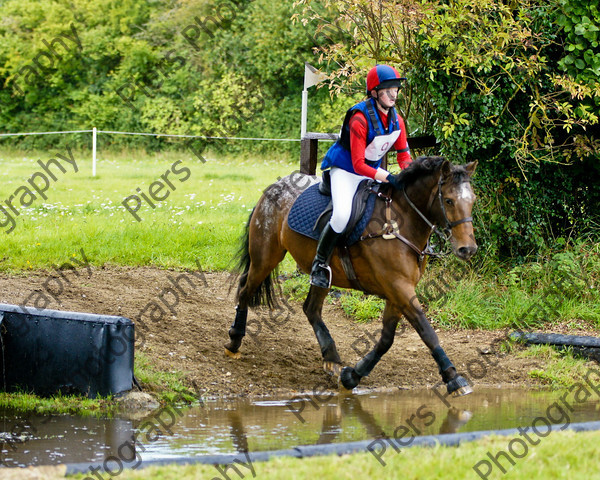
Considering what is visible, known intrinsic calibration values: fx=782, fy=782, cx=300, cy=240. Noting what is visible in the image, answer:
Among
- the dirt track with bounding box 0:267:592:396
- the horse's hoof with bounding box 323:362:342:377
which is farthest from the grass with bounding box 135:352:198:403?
the horse's hoof with bounding box 323:362:342:377

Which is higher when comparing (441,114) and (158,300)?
(441,114)

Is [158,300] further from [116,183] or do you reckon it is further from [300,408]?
[116,183]

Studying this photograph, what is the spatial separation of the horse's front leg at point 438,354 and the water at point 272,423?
24 centimetres

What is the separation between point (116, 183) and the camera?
63.4ft

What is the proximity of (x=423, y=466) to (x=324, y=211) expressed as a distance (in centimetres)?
343

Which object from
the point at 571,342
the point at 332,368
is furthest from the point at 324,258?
the point at 571,342

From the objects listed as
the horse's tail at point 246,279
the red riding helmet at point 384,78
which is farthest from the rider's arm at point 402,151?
the horse's tail at point 246,279

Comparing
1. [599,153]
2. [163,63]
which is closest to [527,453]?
[599,153]

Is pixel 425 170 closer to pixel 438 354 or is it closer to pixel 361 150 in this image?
pixel 361 150

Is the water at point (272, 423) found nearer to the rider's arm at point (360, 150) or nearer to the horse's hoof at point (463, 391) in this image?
the horse's hoof at point (463, 391)

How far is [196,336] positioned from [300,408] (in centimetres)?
206

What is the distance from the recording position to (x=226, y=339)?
859 centimetres

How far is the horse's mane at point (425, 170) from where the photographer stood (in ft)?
21.6

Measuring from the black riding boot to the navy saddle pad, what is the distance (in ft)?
0.44
